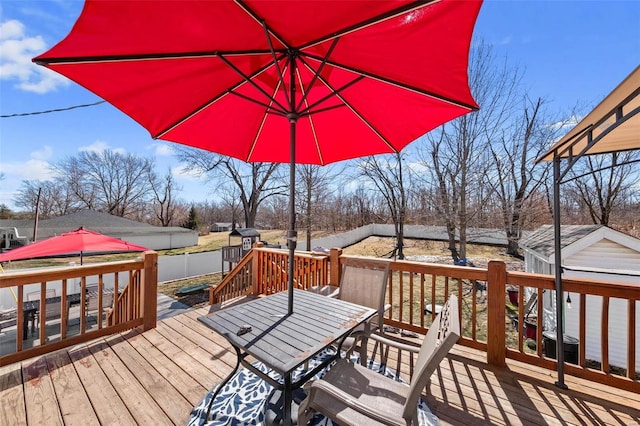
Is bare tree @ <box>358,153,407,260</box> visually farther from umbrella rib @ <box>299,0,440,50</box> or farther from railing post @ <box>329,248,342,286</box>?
umbrella rib @ <box>299,0,440,50</box>

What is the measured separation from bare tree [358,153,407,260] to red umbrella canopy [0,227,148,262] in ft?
35.3

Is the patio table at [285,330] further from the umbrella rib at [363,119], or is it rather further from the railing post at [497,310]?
the umbrella rib at [363,119]

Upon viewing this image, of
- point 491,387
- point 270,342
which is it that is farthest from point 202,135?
point 491,387

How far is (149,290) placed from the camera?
349 cm

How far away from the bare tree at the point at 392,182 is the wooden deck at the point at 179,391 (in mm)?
9891

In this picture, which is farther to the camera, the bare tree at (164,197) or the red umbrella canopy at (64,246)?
the bare tree at (164,197)

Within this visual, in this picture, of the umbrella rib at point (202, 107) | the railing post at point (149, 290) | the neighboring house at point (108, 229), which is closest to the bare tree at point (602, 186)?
the umbrella rib at point (202, 107)

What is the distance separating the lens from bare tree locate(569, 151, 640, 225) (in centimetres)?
1148

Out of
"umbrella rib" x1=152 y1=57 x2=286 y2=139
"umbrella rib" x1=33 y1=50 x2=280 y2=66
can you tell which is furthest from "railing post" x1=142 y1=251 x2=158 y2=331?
"umbrella rib" x1=33 y1=50 x2=280 y2=66

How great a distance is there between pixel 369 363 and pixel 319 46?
9.95ft

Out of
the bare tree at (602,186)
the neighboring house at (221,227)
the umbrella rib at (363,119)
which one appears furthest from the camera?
the neighboring house at (221,227)

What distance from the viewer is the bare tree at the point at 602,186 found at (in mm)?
11484

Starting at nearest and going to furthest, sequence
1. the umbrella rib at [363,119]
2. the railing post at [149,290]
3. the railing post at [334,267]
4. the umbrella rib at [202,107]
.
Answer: the umbrella rib at [202,107]
the umbrella rib at [363,119]
the railing post at [149,290]
the railing post at [334,267]

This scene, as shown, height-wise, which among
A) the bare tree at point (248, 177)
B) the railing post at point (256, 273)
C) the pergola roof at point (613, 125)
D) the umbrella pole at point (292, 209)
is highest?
the bare tree at point (248, 177)
